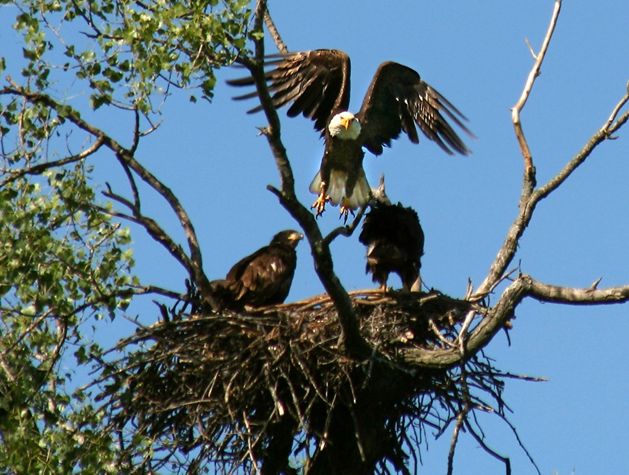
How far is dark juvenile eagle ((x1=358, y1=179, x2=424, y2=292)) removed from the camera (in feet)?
34.3

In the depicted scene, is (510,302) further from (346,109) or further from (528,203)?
(346,109)

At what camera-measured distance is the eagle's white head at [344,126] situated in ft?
38.8

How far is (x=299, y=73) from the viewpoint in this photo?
12344 mm

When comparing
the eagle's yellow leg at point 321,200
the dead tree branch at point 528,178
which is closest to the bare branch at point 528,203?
the dead tree branch at point 528,178

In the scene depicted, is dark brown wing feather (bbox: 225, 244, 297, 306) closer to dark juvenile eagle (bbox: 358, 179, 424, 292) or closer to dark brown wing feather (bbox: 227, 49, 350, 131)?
dark juvenile eagle (bbox: 358, 179, 424, 292)

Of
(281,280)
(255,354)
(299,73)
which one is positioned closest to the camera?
(255,354)

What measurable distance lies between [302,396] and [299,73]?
4109mm

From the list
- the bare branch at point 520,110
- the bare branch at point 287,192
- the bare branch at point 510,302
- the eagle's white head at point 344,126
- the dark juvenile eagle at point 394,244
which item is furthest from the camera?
the eagle's white head at point 344,126

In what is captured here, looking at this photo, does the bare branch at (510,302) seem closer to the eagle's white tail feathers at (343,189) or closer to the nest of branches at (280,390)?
the nest of branches at (280,390)

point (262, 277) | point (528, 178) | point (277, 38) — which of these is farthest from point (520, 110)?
point (277, 38)

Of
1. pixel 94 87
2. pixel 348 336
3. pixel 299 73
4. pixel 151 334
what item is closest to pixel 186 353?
pixel 151 334

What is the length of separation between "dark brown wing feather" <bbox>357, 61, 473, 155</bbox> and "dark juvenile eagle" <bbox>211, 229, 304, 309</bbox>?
2264 mm

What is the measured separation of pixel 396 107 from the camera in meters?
12.3

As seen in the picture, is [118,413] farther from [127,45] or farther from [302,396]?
[127,45]
